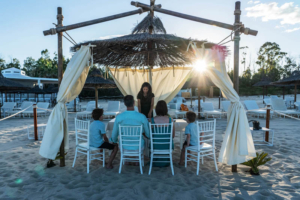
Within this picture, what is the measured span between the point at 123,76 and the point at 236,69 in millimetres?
3798

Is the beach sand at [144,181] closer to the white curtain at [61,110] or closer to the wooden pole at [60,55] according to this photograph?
the wooden pole at [60,55]

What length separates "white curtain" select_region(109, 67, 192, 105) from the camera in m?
6.14

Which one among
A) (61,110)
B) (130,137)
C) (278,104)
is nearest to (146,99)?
(130,137)

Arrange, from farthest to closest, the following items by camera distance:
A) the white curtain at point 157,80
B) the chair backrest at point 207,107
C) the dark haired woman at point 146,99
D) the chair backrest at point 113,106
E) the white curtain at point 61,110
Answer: the chair backrest at point 207,107, the chair backrest at point 113,106, the white curtain at point 157,80, the dark haired woman at point 146,99, the white curtain at point 61,110

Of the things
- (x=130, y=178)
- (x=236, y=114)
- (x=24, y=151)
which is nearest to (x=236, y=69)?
(x=236, y=114)

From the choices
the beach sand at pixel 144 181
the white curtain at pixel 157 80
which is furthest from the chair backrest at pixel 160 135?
the white curtain at pixel 157 80

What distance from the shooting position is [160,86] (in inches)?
248

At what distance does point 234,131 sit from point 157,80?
354cm

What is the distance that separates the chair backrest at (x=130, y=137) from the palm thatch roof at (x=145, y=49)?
157 cm

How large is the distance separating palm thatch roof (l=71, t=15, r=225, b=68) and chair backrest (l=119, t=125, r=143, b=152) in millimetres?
1574

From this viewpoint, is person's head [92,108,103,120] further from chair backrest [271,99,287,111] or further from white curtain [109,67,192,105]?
chair backrest [271,99,287,111]

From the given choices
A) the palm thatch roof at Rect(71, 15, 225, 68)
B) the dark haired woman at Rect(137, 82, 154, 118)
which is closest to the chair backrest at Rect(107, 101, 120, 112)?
the palm thatch roof at Rect(71, 15, 225, 68)

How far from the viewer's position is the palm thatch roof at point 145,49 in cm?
364

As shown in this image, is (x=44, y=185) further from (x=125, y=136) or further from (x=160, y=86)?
(x=160, y=86)
